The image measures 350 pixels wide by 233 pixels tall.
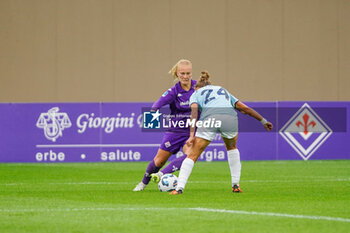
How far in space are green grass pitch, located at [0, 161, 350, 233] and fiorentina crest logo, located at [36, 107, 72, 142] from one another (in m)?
3.43

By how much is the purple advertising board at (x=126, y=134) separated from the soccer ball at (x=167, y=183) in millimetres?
8856

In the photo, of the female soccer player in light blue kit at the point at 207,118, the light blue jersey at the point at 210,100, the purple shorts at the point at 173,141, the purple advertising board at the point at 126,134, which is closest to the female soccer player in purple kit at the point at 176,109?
the purple shorts at the point at 173,141

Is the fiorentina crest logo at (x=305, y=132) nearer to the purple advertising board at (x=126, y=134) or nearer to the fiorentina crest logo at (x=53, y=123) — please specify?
the purple advertising board at (x=126, y=134)

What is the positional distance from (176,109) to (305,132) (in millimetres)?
9858

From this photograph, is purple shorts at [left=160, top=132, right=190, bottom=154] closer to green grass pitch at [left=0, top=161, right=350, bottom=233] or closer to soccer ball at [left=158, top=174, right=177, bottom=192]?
soccer ball at [left=158, top=174, right=177, bottom=192]

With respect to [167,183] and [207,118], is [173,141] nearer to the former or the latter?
[167,183]

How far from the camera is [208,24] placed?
2758 centimetres

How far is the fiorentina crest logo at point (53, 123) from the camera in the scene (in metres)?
20.8

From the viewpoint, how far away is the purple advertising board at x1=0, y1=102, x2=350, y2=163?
2075 cm

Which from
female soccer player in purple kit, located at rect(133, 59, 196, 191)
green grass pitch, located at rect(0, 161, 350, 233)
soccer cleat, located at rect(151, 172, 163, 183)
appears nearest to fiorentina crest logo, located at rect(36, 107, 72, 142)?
green grass pitch, located at rect(0, 161, 350, 233)

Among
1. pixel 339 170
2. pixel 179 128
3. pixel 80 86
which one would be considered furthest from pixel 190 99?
pixel 80 86

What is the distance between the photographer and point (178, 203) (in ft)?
32.8

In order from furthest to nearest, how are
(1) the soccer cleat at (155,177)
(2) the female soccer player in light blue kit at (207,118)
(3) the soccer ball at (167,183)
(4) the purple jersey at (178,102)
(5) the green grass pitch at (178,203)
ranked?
(1) the soccer cleat at (155,177) → (4) the purple jersey at (178,102) → (3) the soccer ball at (167,183) → (2) the female soccer player in light blue kit at (207,118) → (5) the green grass pitch at (178,203)

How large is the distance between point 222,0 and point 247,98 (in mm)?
3410
